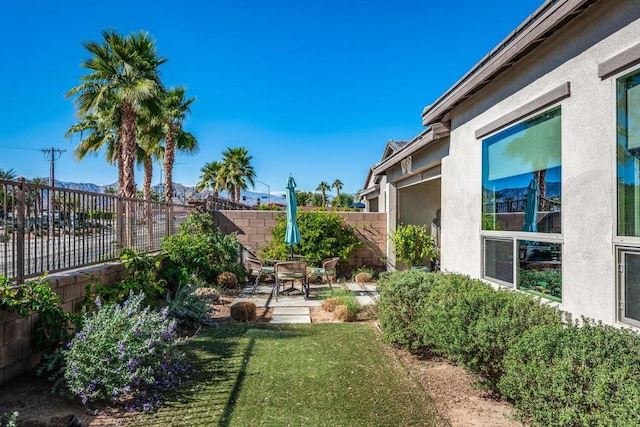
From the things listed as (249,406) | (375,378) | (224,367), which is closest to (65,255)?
(224,367)

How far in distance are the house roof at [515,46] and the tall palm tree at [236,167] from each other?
35.0 metres

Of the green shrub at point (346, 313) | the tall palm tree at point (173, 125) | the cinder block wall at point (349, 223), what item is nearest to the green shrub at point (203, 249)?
the cinder block wall at point (349, 223)

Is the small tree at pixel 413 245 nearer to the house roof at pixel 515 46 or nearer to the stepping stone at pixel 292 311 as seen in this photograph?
the stepping stone at pixel 292 311

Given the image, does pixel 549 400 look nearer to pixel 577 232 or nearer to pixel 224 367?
pixel 577 232

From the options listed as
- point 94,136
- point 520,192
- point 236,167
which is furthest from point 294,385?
point 236,167

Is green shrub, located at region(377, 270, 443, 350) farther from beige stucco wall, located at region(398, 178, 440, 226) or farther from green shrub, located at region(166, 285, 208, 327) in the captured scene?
beige stucco wall, located at region(398, 178, 440, 226)

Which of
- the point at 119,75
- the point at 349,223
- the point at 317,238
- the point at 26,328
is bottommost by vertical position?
the point at 26,328

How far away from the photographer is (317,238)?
1123 centimetres

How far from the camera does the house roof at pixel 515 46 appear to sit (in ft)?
11.6

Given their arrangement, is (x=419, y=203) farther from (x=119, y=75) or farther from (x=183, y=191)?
(x=183, y=191)

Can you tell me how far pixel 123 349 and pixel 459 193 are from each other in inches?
204

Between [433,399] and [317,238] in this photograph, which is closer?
[433,399]

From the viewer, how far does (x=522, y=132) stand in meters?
4.62

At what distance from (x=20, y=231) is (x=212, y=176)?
38.0 metres
